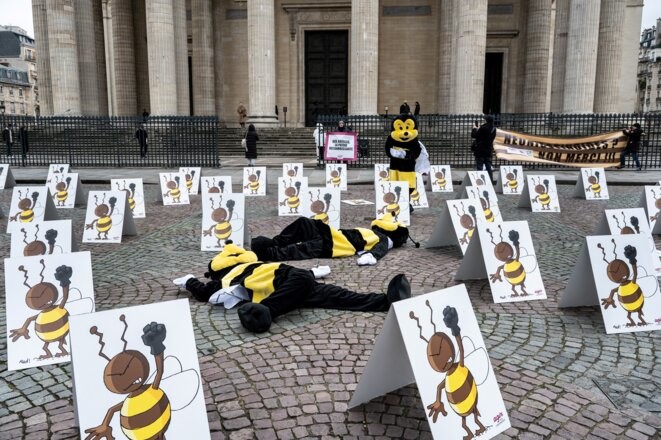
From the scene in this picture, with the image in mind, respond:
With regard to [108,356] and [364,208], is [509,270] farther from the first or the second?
[364,208]

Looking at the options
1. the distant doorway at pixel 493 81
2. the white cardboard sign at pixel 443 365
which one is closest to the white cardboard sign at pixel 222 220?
the white cardboard sign at pixel 443 365

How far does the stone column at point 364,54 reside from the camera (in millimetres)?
26656

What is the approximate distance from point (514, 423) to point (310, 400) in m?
1.35

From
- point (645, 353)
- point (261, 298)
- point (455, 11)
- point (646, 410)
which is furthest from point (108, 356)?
point (455, 11)

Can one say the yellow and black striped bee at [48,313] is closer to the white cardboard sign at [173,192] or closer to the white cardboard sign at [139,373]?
the white cardboard sign at [139,373]

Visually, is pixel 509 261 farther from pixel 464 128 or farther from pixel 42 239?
pixel 464 128

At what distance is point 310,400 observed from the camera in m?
3.66

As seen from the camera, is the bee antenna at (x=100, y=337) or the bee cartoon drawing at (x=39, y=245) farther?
the bee cartoon drawing at (x=39, y=245)

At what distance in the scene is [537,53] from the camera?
3166cm

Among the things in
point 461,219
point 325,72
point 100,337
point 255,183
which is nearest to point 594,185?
point 461,219

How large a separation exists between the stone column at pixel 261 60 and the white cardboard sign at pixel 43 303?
2400 centimetres

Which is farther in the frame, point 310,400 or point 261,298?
point 261,298

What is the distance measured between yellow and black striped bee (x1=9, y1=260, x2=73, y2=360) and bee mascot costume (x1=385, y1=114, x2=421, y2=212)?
7633 mm

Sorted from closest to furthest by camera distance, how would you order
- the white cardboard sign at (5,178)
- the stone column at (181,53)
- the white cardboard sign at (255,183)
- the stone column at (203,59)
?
the white cardboard sign at (255,183), the white cardboard sign at (5,178), the stone column at (181,53), the stone column at (203,59)
